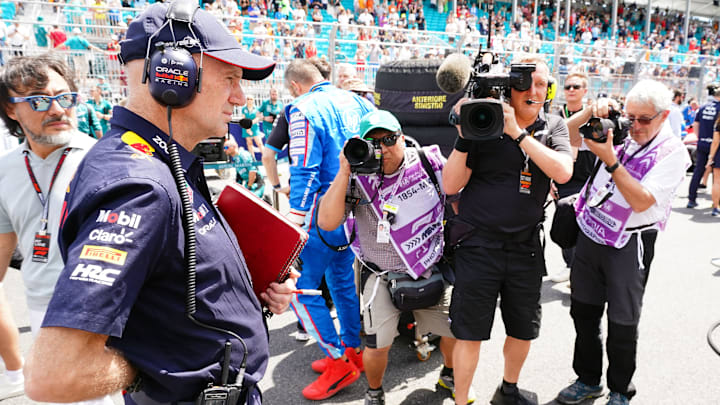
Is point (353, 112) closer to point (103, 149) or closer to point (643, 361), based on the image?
point (103, 149)

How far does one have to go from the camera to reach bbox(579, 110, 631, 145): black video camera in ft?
8.64

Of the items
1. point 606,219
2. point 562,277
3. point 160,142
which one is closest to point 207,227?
point 160,142

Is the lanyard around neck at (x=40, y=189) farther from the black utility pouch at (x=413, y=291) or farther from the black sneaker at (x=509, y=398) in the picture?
the black sneaker at (x=509, y=398)

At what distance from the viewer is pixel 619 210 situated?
9.32 ft

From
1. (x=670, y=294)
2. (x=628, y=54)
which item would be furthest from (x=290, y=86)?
(x=628, y=54)

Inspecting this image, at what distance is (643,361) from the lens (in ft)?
11.8

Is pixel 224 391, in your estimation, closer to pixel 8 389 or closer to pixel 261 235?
pixel 261 235

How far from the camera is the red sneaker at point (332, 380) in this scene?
3184 millimetres

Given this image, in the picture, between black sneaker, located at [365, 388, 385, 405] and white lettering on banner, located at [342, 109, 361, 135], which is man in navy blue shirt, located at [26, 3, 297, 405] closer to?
black sneaker, located at [365, 388, 385, 405]

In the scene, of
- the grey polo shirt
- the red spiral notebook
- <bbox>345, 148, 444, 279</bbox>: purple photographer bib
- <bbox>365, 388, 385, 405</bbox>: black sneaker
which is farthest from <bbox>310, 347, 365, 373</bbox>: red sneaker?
the red spiral notebook

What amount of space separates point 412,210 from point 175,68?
1.83 metres

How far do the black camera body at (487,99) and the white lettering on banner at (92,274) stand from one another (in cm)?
180

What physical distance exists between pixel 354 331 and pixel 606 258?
70.0 inches

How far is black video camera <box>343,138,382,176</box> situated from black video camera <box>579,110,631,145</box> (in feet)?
4.07
